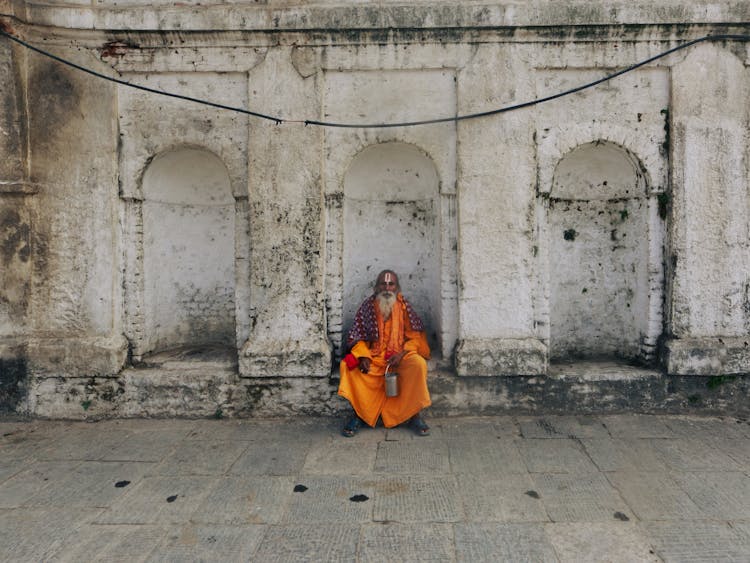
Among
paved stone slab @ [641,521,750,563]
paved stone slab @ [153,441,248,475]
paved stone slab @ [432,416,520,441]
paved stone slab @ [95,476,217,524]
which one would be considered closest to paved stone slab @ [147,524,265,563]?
paved stone slab @ [95,476,217,524]

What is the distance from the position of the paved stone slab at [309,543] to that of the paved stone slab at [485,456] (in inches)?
45.2

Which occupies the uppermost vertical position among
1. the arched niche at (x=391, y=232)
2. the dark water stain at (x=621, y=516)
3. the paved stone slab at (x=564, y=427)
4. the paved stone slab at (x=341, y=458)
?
the arched niche at (x=391, y=232)

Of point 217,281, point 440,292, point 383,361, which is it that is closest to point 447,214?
point 440,292

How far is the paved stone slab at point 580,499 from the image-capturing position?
10.3 feet

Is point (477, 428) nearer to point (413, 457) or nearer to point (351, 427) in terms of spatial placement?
point (413, 457)

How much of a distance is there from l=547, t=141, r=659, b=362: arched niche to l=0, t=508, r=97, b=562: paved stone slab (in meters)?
4.77

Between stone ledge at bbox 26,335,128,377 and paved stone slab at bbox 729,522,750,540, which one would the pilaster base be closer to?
paved stone slab at bbox 729,522,750,540

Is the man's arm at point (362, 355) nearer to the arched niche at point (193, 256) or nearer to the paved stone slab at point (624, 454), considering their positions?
the arched niche at point (193, 256)

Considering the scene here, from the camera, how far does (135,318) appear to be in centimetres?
514

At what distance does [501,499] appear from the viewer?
3352 mm

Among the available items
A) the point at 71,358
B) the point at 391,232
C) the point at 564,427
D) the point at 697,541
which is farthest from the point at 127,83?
the point at 697,541

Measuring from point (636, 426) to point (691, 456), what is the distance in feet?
1.97

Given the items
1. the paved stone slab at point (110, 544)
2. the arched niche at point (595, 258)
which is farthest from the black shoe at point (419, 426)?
the paved stone slab at point (110, 544)

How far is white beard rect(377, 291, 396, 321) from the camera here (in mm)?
4828
